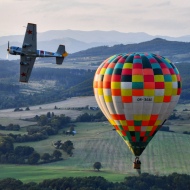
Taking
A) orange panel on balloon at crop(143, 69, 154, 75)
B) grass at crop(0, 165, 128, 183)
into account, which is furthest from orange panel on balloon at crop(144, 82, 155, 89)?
grass at crop(0, 165, 128, 183)

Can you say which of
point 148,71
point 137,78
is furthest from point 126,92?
point 148,71

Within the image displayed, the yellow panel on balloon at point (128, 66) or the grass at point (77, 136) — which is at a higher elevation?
the yellow panel on balloon at point (128, 66)

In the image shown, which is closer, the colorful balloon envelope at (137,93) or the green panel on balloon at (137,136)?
the colorful balloon envelope at (137,93)

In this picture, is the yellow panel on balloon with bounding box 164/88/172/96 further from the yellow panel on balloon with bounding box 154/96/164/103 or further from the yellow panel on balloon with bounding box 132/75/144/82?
the yellow panel on balloon with bounding box 132/75/144/82

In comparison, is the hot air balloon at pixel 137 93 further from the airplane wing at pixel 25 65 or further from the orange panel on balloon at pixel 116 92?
the airplane wing at pixel 25 65

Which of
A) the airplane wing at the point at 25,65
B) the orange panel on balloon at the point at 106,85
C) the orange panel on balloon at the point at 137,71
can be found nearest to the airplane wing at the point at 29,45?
the airplane wing at the point at 25,65

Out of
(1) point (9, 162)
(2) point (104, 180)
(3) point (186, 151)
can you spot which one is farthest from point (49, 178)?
→ (3) point (186, 151)

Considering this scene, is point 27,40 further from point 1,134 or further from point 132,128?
point 1,134
